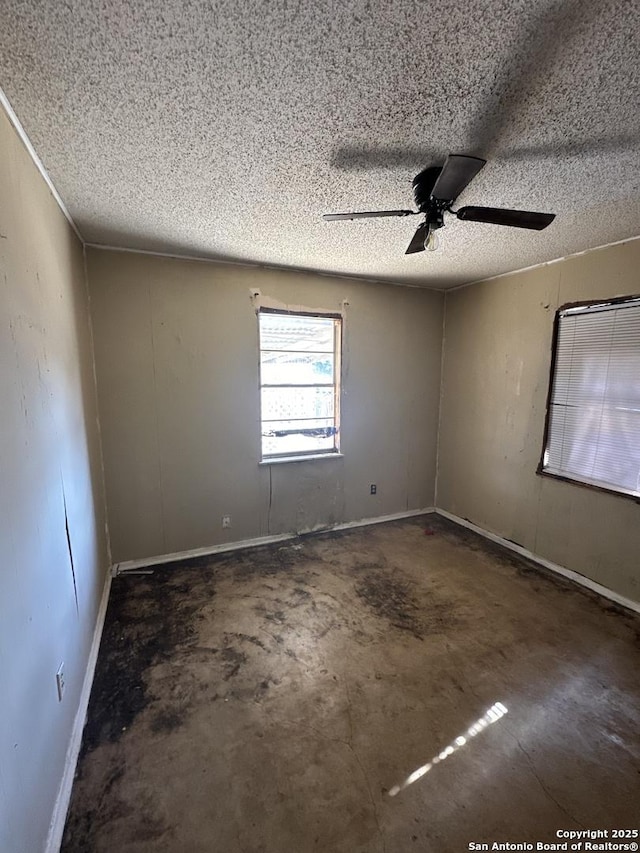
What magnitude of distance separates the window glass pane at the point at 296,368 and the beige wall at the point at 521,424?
4.71 feet

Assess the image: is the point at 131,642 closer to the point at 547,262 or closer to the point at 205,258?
the point at 205,258

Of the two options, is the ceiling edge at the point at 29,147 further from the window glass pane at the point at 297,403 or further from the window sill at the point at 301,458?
the window sill at the point at 301,458

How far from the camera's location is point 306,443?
3607mm

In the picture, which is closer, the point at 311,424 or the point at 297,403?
the point at 297,403

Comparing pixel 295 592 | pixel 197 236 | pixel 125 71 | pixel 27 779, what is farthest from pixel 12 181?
pixel 295 592

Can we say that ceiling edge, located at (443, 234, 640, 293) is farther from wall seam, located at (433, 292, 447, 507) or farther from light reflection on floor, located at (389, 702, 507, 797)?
light reflection on floor, located at (389, 702, 507, 797)

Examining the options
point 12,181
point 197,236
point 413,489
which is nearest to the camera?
point 12,181

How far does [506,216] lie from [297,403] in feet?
7.49

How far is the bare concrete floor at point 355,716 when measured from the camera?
128 centimetres

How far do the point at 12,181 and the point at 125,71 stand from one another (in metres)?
0.56

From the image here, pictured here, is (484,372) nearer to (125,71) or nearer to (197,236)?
(197,236)

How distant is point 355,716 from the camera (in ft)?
5.50

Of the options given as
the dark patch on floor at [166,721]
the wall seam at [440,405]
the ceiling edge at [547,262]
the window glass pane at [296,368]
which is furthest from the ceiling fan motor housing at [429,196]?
the dark patch on floor at [166,721]

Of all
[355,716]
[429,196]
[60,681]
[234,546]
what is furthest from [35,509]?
[234,546]
